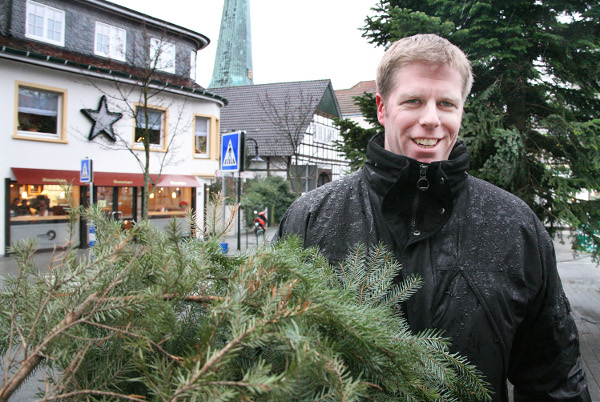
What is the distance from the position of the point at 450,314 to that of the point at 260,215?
59.4 feet

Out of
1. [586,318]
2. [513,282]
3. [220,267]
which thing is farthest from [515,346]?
[586,318]

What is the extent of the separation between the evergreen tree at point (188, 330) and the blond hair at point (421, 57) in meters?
1.05

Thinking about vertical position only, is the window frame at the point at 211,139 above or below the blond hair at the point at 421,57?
above

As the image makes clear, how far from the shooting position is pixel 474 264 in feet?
5.34

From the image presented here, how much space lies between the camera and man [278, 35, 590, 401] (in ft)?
5.18

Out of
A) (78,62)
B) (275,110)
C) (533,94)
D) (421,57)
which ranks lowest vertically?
(421,57)

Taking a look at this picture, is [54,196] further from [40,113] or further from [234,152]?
[234,152]

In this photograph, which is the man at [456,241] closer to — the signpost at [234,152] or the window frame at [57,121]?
the signpost at [234,152]

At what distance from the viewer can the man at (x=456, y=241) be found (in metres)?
1.58

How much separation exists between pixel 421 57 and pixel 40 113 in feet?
52.1

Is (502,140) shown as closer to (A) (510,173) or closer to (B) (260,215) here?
(A) (510,173)

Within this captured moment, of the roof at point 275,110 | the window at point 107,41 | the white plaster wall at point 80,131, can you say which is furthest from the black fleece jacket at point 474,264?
the roof at point 275,110

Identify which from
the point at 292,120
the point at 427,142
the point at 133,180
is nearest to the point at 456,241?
the point at 427,142

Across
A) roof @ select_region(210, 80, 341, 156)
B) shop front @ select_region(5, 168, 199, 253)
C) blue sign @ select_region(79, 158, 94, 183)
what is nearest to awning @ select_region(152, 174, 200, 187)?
shop front @ select_region(5, 168, 199, 253)
